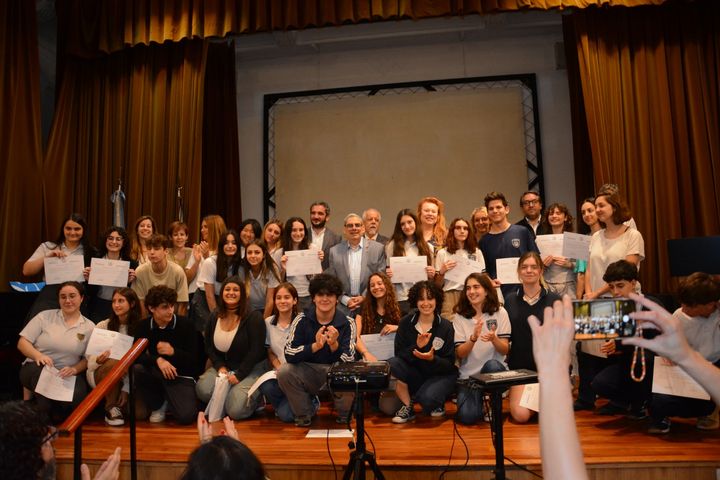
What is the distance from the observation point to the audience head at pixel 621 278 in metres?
4.27

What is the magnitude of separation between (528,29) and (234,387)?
5.85 m

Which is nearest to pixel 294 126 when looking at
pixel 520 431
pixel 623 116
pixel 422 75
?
pixel 422 75

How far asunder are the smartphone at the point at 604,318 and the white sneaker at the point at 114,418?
13.9 ft

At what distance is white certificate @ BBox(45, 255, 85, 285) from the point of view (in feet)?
17.4

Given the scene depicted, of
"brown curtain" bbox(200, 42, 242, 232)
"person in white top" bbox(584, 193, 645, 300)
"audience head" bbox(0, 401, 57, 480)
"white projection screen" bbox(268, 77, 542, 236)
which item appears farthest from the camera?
"brown curtain" bbox(200, 42, 242, 232)

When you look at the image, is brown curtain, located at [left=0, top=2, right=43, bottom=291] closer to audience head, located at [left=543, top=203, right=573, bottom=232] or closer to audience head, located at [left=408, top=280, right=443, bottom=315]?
audience head, located at [left=408, top=280, right=443, bottom=315]

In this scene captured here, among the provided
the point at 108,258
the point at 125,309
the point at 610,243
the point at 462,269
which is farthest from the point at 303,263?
the point at 610,243

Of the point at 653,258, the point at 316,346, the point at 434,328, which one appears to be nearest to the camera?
the point at 316,346

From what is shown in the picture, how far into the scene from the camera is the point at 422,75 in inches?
327

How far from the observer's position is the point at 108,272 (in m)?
5.28

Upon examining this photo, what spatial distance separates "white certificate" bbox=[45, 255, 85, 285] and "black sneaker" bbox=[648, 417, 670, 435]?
451cm

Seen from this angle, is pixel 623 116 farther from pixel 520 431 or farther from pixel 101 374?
pixel 101 374

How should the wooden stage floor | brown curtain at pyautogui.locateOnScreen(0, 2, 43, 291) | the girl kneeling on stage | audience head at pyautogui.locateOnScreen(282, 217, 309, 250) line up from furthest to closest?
brown curtain at pyautogui.locateOnScreen(0, 2, 43, 291) → audience head at pyautogui.locateOnScreen(282, 217, 309, 250) → the girl kneeling on stage → the wooden stage floor

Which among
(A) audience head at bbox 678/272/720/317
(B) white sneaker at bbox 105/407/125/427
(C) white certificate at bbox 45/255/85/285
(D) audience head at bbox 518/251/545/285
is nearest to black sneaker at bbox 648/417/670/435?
(A) audience head at bbox 678/272/720/317
